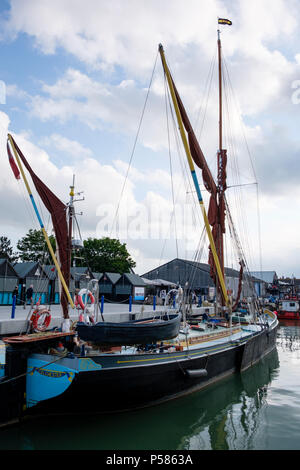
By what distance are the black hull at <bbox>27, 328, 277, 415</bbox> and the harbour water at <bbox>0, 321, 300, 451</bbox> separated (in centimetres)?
26

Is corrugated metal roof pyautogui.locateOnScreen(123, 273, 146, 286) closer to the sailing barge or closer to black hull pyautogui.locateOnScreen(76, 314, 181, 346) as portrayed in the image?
the sailing barge

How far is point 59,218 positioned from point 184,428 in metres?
11.5

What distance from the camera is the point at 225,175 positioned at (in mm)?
27078

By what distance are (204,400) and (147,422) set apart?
3607 millimetres

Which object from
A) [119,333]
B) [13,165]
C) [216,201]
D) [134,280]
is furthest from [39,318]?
[134,280]


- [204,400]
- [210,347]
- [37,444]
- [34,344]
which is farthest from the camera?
[210,347]

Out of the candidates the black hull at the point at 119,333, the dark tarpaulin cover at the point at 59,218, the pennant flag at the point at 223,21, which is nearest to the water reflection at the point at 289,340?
the black hull at the point at 119,333

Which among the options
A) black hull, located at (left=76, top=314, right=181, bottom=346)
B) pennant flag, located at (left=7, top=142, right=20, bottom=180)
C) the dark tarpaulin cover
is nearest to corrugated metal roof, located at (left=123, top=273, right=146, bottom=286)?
the dark tarpaulin cover

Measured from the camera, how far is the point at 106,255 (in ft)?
211

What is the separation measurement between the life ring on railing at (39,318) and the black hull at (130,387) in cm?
312

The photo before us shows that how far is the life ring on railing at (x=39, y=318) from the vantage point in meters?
12.7

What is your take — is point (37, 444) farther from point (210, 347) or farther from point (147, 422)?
point (210, 347)

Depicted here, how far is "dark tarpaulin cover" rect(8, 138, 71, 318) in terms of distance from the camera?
16.7 metres
